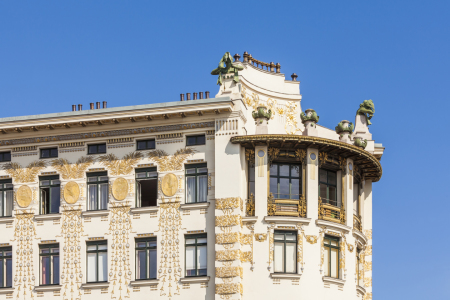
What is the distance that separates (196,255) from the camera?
50062mm

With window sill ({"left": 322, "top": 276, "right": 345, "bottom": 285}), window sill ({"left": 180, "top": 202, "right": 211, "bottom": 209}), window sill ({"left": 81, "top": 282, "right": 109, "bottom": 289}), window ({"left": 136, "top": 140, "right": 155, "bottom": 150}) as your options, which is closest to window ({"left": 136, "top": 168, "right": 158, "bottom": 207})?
window ({"left": 136, "top": 140, "right": 155, "bottom": 150})

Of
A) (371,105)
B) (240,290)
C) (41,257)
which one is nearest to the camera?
(240,290)

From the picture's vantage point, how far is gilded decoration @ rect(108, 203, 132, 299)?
5038 cm

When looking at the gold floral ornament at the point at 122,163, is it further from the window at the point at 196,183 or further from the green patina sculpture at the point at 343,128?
the green patina sculpture at the point at 343,128

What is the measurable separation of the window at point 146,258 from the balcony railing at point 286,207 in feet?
21.1

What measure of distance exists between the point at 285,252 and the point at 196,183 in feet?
19.6

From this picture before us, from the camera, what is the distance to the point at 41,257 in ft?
171

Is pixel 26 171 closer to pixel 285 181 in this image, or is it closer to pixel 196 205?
pixel 196 205

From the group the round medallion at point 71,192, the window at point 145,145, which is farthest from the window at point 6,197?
the window at point 145,145

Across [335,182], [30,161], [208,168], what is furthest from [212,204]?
[30,161]

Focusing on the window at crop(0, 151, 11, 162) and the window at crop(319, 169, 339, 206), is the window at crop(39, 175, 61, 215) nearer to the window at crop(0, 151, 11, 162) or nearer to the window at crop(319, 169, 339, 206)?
the window at crop(0, 151, 11, 162)

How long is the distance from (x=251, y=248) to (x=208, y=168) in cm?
481

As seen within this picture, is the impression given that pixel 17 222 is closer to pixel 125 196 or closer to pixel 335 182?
pixel 125 196

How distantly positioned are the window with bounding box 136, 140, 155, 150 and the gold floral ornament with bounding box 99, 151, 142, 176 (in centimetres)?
40
